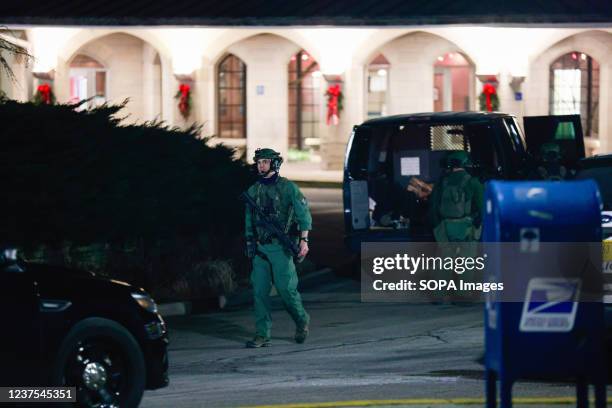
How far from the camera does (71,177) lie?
16.7 m

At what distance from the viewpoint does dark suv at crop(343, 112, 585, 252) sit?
17172 millimetres

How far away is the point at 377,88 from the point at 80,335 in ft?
109

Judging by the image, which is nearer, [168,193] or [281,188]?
[281,188]

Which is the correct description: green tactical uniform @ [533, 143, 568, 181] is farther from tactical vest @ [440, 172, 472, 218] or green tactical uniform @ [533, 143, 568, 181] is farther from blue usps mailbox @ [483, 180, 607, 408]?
blue usps mailbox @ [483, 180, 607, 408]

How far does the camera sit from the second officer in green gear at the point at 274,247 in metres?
13.7

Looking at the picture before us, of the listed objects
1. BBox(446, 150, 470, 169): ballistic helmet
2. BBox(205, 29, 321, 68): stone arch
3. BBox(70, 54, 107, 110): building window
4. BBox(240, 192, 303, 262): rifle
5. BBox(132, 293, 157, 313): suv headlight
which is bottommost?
BBox(132, 293, 157, 313): suv headlight

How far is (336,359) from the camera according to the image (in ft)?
41.8

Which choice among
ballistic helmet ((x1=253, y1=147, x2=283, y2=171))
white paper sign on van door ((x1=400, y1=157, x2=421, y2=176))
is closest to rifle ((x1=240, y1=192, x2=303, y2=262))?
ballistic helmet ((x1=253, y1=147, x2=283, y2=171))

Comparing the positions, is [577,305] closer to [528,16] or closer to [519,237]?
[519,237]

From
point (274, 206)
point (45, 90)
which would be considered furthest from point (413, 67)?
point (274, 206)

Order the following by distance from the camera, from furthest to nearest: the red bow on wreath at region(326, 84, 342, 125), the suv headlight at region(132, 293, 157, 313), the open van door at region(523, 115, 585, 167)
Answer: the red bow on wreath at region(326, 84, 342, 125), the open van door at region(523, 115, 585, 167), the suv headlight at region(132, 293, 157, 313)

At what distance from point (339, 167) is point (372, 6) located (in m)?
5.06

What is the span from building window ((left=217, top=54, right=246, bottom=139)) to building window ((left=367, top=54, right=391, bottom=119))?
3.68m

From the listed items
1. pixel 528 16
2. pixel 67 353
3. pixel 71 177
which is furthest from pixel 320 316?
pixel 528 16
